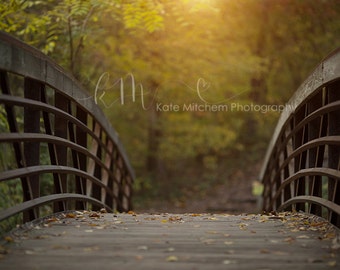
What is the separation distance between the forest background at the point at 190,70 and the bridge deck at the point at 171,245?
14.1 ft

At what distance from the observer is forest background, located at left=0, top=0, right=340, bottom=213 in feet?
31.0

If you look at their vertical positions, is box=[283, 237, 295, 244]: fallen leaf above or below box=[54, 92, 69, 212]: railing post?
below

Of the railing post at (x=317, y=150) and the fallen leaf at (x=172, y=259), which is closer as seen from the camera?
the fallen leaf at (x=172, y=259)

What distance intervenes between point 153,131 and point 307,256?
12548mm

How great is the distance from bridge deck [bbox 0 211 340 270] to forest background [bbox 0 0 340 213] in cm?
430

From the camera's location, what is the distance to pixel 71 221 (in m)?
5.02

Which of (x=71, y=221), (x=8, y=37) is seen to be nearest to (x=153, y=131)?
(x=71, y=221)

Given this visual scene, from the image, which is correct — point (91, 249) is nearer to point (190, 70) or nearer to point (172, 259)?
point (172, 259)

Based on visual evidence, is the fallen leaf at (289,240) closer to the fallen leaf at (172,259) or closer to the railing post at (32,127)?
the fallen leaf at (172,259)

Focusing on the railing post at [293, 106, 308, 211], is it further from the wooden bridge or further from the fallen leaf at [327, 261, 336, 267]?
the fallen leaf at [327, 261, 336, 267]

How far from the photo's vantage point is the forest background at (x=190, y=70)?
944 centimetres

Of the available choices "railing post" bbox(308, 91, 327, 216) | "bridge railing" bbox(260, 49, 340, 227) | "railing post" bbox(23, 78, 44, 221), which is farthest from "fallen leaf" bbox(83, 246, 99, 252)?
"railing post" bbox(308, 91, 327, 216)

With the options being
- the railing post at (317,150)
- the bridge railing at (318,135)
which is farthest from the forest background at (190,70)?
the railing post at (317,150)

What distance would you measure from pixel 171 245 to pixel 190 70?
9.08m
